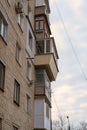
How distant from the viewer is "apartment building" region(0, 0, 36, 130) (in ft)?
46.9

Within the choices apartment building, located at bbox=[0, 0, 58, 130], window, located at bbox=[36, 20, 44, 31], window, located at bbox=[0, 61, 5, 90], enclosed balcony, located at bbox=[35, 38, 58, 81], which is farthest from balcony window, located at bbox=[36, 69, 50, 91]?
window, located at bbox=[0, 61, 5, 90]

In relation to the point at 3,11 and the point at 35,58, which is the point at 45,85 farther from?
the point at 3,11

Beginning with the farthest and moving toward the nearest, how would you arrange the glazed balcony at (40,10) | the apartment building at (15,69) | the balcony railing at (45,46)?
the glazed balcony at (40,10) → the balcony railing at (45,46) → the apartment building at (15,69)

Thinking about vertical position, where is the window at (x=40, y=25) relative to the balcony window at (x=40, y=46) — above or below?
above

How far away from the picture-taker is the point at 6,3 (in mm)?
15500

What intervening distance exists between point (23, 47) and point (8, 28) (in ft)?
11.5

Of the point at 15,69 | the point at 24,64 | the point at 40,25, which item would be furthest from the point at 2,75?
the point at 40,25

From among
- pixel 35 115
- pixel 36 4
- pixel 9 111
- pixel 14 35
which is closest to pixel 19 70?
pixel 14 35

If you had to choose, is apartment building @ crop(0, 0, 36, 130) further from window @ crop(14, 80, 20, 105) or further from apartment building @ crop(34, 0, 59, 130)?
apartment building @ crop(34, 0, 59, 130)

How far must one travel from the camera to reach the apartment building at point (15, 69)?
14.3 metres

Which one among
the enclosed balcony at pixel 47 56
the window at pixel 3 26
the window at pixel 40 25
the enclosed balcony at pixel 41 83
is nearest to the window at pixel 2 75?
the window at pixel 3 26

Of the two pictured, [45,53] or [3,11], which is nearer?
[3,11]

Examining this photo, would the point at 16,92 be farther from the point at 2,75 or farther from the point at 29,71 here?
the point at 29,71

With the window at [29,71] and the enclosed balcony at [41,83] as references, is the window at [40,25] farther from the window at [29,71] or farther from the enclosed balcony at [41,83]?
the window at [29,71]
